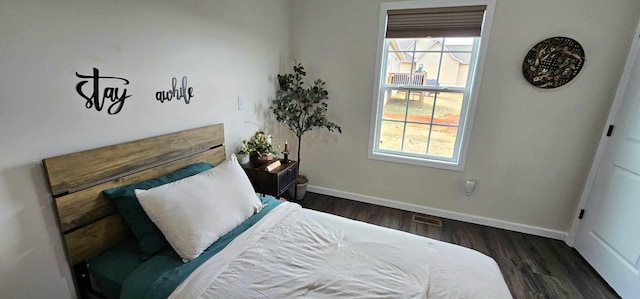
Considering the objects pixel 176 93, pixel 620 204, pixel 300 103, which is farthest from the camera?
pixel 300 103

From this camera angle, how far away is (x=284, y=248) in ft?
4.28

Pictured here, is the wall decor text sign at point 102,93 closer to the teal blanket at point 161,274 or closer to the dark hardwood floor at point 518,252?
the teal blanket at point 161,274

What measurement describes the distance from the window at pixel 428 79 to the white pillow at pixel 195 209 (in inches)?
70.4

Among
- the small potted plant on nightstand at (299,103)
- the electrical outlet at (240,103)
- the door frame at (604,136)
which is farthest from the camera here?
the small potted plant on nightstand at (299,103)

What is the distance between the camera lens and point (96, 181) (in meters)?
1.27

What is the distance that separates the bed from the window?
59.2 inches

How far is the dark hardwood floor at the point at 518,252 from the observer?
181 cm

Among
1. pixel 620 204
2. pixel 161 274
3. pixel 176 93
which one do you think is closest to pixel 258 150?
pixel 176 93

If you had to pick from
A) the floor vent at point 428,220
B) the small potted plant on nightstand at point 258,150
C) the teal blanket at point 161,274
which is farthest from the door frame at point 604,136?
the teal blanket at point 161,274

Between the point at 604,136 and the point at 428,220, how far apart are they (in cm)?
157

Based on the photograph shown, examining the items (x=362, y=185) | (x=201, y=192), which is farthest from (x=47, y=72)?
(x=362, y=185)

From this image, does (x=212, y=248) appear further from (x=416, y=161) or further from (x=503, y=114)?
(x=503, y=114)

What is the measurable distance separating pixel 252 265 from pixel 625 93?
2.88 meters

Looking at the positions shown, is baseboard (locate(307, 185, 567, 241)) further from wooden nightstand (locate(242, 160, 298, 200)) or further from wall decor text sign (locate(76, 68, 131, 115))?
wall decor text sign (locate(76, 68, 131, 115))
